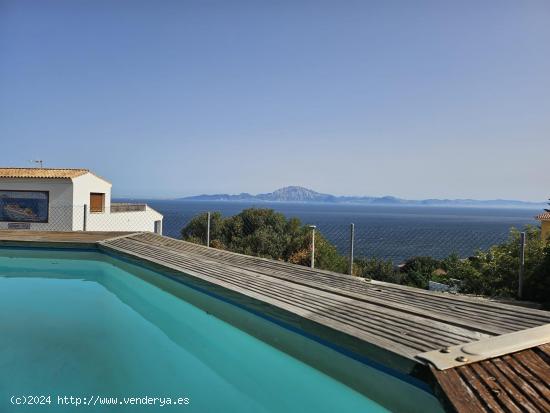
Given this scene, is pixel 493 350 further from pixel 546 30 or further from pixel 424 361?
pixel 546 30

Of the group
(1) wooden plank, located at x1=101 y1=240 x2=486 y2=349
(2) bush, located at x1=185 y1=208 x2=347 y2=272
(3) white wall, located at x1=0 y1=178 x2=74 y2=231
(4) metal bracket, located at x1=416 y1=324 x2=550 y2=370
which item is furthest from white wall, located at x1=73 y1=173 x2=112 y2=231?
(4) metal bracket, located at x1=416 y1=324 x2=550 y2=370

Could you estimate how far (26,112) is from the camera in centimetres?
1648

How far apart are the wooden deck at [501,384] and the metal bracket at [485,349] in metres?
0.04

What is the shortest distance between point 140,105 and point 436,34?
11811 millimetres

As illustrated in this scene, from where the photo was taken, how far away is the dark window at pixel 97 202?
2122 centimetres

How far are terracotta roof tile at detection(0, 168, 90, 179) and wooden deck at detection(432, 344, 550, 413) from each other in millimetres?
19236

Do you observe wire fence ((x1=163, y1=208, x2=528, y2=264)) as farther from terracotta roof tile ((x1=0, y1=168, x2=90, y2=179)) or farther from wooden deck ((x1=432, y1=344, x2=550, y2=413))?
terracotta roof tile ((x1=0, y1=168, x2=90, y2=179))

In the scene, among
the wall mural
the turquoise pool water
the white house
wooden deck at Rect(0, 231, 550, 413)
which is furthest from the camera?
the wall mural

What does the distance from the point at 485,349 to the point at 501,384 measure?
1.44ft

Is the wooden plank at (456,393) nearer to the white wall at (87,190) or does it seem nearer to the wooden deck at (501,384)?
the wooden deck at (501,384)

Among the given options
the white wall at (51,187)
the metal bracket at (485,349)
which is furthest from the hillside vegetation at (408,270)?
the white wall at (51,187)

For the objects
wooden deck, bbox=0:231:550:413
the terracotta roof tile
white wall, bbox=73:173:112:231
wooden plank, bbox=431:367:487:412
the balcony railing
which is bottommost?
wooden plank, bbox=431:367:487:412

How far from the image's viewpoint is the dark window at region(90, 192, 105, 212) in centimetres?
2122

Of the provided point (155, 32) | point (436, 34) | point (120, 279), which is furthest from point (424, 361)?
point (155, 32)
